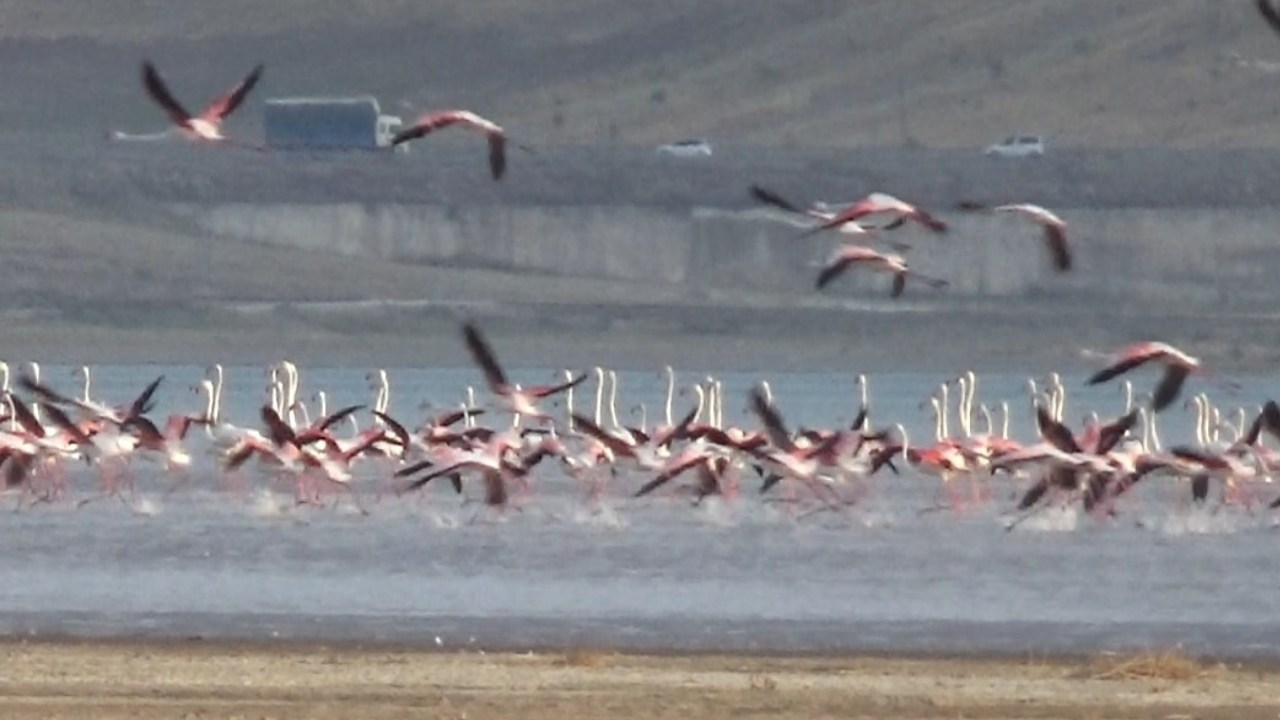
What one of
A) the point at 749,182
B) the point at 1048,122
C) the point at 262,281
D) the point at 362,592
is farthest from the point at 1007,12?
the point at 362,592

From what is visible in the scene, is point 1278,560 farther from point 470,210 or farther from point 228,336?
point 470,210

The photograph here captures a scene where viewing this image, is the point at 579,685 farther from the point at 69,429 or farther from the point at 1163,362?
the point at 69,429

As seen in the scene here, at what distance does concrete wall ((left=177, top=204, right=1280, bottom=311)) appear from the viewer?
49.7m

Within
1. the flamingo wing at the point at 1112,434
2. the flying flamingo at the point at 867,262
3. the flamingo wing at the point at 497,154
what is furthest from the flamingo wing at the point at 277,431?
the flamingo wing at the point at 497,154

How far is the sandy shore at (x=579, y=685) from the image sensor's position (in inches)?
558

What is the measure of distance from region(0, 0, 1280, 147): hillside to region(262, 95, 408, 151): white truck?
10229 millimetres

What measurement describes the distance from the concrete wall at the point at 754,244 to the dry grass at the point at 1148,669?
1289 inches

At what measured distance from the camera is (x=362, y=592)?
64.3ft

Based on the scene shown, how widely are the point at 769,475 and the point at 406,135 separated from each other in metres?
8.49

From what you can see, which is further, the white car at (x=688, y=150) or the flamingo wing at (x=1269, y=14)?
the white car at (x=688, y=150)

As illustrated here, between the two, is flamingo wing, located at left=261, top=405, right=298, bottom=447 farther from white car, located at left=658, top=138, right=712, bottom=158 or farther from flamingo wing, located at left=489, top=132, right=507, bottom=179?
white car, located at left=658, top=138, right=712, bottom=158

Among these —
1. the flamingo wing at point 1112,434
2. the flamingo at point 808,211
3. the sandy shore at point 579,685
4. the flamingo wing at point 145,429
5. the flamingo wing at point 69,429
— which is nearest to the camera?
the sandy shore at point 579,685

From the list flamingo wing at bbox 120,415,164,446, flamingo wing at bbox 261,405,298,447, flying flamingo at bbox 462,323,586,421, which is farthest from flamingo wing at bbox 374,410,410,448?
flamingo wing at bbox 120,415,164,446

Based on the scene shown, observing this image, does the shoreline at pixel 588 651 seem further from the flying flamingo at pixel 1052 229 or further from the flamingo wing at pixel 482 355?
the flamingo wing at pixel 482 355
